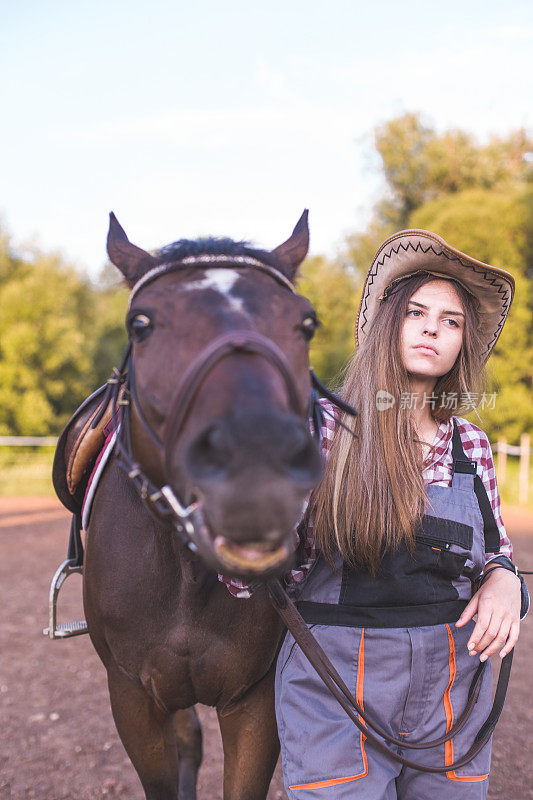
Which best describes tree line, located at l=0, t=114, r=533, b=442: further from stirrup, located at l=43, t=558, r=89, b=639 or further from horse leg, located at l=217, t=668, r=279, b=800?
horse leg, located at l=217, t=668, r=279, b=800

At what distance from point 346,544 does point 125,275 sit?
1014 millimetres

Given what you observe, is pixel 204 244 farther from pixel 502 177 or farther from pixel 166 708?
pixel 502 177

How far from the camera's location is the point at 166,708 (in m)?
2.25

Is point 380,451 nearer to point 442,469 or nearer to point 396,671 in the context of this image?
point 442,469

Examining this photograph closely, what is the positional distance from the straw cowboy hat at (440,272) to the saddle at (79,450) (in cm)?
104

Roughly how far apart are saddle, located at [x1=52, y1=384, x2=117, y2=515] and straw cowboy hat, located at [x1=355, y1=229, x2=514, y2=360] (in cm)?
104

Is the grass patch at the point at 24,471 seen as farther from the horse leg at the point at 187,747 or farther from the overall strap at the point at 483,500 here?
the overall strap at the point at 483,500

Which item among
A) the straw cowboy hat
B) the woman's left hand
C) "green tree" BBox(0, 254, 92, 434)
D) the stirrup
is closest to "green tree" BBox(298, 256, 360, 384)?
"green tree" BBox(0, 254, 92, 434)

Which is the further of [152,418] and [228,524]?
[152,418]

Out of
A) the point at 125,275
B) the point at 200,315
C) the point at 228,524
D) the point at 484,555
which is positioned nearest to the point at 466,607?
the point at 484,555

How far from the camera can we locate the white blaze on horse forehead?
4.97 ft

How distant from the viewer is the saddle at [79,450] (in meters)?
2.44

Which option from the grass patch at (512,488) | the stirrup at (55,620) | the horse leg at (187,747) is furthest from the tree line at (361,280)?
the stirrup at (55,620)

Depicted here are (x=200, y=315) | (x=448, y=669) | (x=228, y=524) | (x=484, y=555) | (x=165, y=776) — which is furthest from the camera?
(x=165, y=776)
